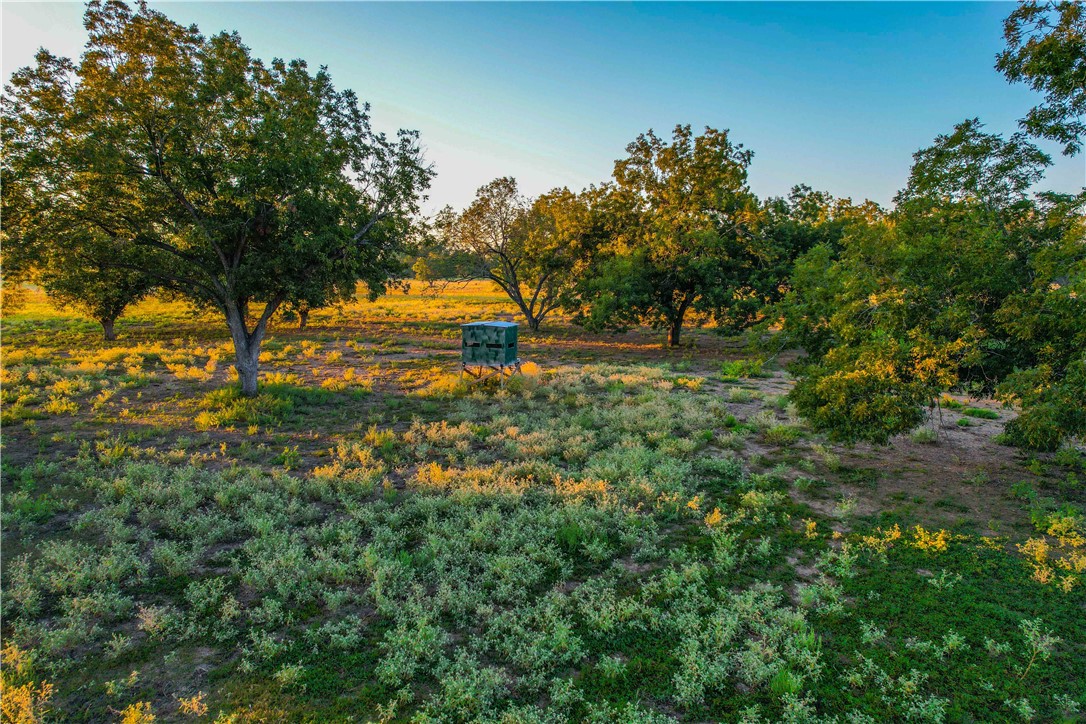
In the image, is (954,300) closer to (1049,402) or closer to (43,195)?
(1049,402)

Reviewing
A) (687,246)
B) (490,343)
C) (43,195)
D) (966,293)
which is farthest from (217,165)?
(687,246)

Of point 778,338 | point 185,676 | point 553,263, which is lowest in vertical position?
point 185,676

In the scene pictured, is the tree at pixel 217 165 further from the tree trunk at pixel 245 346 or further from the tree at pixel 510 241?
the tree at pixel 510 241

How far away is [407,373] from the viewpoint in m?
23.7

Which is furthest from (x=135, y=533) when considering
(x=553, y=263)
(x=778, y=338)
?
(x=553, y=263)

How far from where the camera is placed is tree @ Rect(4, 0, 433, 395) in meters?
12.8

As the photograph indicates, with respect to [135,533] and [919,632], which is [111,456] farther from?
[919,632]

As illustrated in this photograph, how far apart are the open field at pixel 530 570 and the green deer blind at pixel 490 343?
14.9 feet

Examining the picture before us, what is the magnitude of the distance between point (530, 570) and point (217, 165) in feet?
48.9

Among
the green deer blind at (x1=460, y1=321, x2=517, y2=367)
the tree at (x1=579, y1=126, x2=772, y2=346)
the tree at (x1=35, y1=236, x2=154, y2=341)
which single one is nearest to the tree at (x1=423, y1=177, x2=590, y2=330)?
the tree at (x1=579, y1=126, x2=772, y2=346)

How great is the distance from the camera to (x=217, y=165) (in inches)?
564

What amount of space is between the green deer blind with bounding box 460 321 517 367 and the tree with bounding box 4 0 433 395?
4.08 meters

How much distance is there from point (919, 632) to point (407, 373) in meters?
21.2

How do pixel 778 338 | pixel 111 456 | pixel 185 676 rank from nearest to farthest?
pixel 185 676 → pixel 111 456 → pixel 778 338
